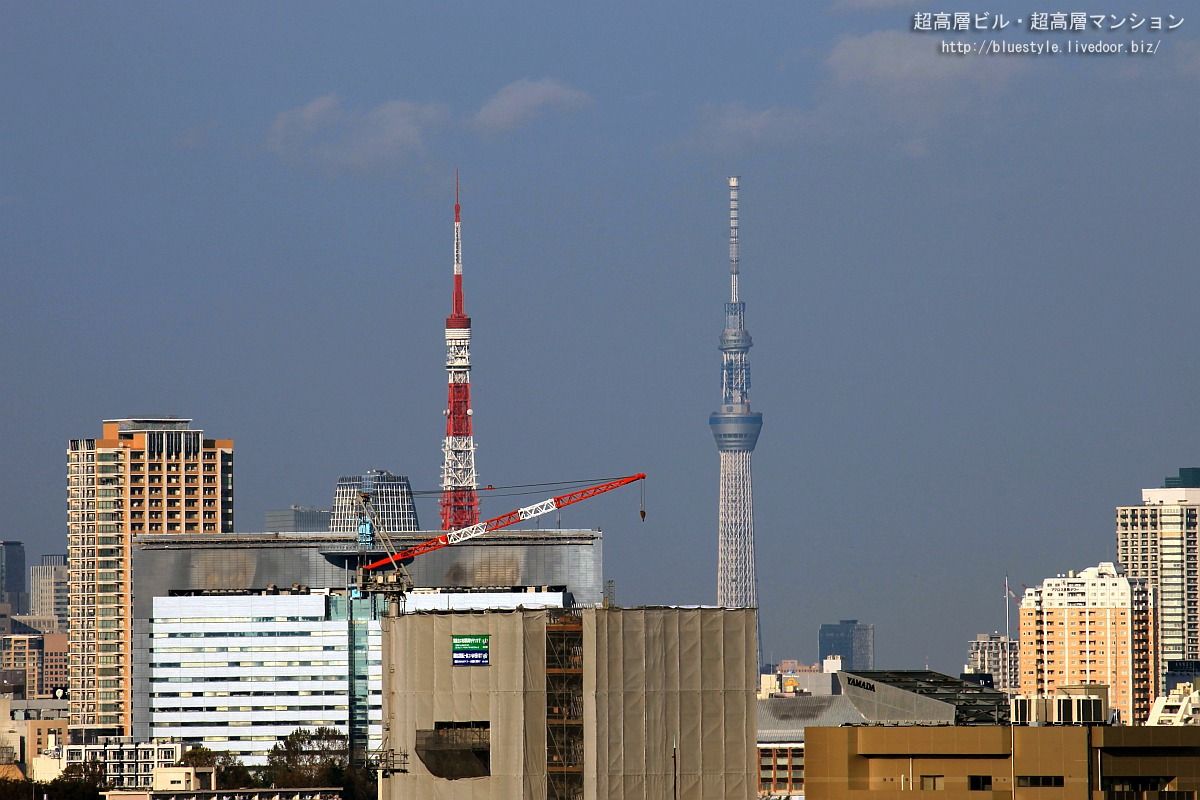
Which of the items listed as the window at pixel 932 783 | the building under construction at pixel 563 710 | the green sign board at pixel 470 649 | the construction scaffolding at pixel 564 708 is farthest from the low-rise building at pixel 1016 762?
the green sign board at pixel 470 649

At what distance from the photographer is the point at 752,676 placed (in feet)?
456

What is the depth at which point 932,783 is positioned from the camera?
124938mm

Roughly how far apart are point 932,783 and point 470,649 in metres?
24.8

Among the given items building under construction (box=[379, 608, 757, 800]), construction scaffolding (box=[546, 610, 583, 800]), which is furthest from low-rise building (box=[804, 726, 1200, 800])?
construction scaffolding (box=[546, 610, 583, 800])

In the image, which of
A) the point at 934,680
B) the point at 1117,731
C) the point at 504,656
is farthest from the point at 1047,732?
the point at 934,680

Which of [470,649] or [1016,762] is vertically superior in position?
[470,649]

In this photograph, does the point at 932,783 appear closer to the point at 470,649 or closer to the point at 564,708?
the point at 564,708

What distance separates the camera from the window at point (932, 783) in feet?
409

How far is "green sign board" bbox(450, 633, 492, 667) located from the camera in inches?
5315

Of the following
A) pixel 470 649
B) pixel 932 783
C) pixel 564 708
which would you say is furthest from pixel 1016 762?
pixel 470 649

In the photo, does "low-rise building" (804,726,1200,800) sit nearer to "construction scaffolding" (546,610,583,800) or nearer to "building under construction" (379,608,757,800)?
"building under construction" (379,608,757,800)

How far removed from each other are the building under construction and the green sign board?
5cm

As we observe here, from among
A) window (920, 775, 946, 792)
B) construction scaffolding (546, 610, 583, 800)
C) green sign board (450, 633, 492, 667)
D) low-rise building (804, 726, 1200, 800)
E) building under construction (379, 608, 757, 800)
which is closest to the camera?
low-rise building (804, 726, 1200, 800)

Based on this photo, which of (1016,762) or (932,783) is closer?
(1016,762)
